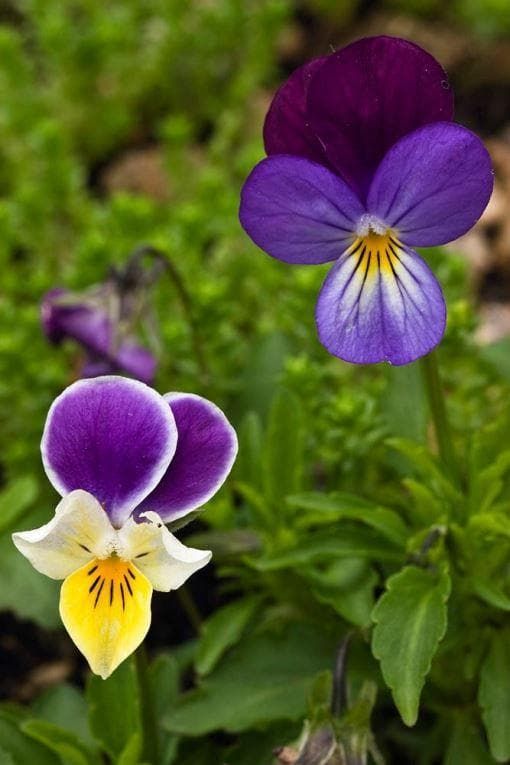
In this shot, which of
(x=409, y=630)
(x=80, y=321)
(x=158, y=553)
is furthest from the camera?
(x=80, y=321)

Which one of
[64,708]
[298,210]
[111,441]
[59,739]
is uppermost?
[298,210]

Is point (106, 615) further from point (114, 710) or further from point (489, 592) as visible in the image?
point (489, 592)

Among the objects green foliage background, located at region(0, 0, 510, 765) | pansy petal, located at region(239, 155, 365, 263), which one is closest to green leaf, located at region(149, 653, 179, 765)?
green foliage background, located at region(0, 0, 510, 765)

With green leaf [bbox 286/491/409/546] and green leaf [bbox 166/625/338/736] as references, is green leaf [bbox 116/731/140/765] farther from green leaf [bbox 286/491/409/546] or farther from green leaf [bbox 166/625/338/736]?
green leaf [bbox 286/491/409/546]

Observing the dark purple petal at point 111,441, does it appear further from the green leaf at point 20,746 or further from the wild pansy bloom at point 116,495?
the green leaf at point 20,746

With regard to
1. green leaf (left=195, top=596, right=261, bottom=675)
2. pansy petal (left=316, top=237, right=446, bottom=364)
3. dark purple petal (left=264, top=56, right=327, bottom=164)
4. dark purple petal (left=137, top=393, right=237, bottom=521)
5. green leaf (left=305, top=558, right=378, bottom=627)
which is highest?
dark purple petal (left=264, top=56, right=327, bottom=164)

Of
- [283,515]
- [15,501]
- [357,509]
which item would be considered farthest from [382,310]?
[15,501]

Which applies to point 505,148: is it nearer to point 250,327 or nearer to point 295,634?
point 250,327
